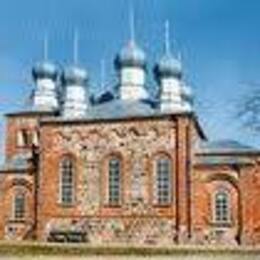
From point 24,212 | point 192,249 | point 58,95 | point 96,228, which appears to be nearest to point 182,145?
point 96,228

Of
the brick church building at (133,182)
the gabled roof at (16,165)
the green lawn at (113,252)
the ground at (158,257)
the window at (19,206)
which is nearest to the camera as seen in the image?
the ground at (158,257)

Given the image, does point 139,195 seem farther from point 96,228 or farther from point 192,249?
point 192,249

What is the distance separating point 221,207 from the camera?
4022 cm

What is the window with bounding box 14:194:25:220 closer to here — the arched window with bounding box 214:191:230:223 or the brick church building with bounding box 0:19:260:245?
the brick church building with bounding box 0:19:260:245

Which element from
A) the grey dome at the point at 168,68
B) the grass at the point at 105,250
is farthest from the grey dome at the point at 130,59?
the grass at the point at 105,250

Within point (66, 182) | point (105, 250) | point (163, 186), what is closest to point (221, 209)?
point (163, 186)

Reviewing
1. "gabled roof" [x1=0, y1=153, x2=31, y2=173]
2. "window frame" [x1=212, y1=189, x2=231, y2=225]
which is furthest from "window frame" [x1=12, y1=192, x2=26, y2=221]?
"window frame" [x1=212, y1=189, x2=231, y2=225]

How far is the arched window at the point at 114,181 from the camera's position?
1607 inches

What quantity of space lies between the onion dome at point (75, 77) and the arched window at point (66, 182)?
18.8 feet

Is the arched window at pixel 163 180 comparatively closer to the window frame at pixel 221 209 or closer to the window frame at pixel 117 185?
the window frame at pixel 117 185

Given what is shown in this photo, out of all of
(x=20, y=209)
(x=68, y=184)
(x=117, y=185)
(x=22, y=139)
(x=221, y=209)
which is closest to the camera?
(x=221, y=209)

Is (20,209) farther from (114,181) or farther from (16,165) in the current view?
(114,181)

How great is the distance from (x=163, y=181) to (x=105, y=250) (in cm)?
1614

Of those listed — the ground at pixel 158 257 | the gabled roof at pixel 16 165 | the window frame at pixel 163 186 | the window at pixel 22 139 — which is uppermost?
the window at pixel 22 139
